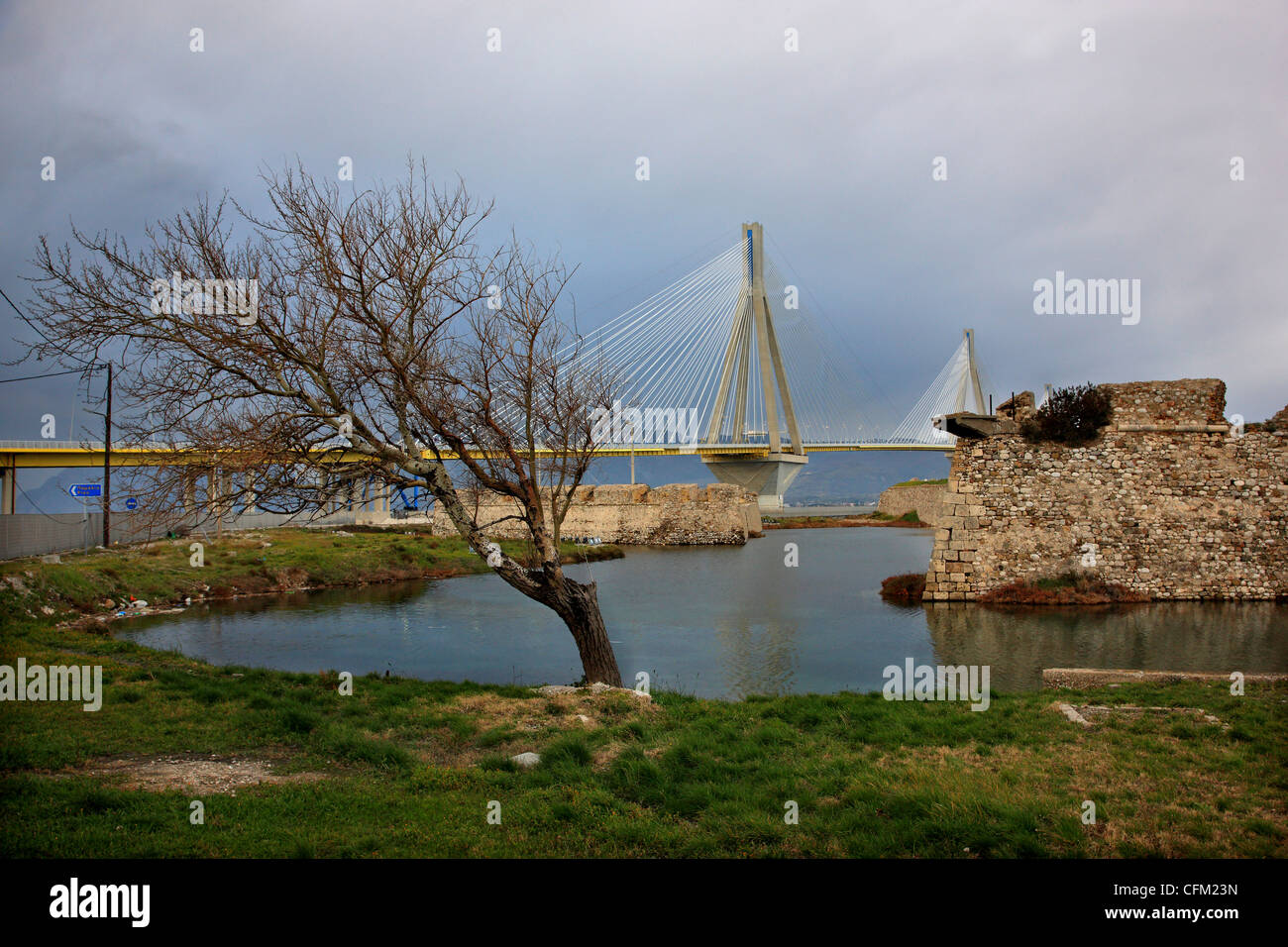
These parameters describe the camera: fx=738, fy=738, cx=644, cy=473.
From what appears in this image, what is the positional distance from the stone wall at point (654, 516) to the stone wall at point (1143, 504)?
2247 cm

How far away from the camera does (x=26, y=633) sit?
9.68m

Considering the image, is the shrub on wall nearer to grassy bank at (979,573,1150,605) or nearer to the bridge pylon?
grassy bank at (979,573,1150,605)

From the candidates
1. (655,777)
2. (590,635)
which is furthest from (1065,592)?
(655,777)

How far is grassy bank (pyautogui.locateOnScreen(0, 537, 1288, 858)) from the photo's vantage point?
11.4ft

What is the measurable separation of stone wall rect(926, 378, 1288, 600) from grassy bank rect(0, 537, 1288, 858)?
6.92 m

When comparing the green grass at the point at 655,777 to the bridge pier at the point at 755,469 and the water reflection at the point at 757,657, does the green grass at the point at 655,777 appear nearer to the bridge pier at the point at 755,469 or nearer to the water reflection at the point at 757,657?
the water reflection at the point at 757,657

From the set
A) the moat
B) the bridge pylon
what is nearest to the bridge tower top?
the bridge pylon

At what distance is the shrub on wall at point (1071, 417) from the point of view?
44.8ft

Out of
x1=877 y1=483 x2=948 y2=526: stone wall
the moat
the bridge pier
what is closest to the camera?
the moat
